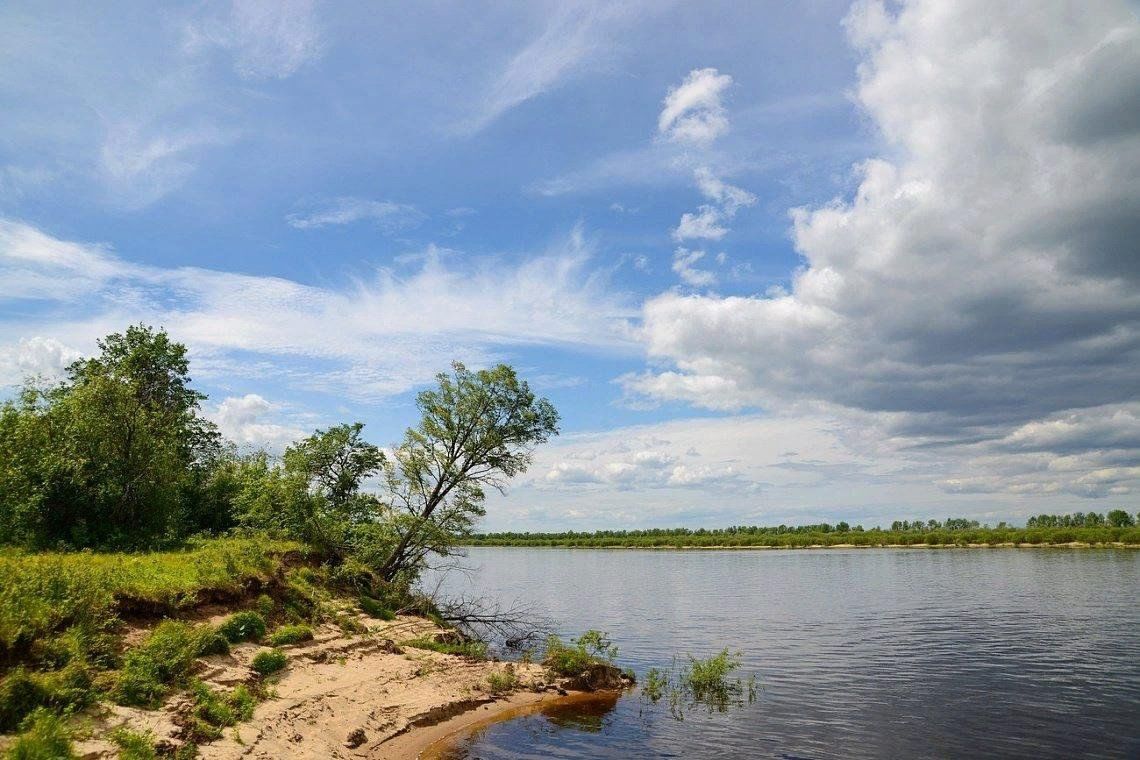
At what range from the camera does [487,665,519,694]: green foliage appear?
27.5 metres

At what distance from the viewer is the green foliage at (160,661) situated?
51.6 ft

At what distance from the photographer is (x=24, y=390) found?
36094 mm

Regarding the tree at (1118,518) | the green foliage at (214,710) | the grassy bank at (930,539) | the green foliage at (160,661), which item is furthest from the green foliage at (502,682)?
the tree at (1118,518)

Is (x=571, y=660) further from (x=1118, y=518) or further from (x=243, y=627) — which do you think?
(x=1118, y=518)

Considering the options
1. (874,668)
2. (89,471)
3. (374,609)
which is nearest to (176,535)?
(89,471)

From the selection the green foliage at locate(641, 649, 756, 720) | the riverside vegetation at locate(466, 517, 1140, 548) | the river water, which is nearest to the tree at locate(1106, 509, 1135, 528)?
the riverside vegetation at locate(466, 517, 1140, 548)

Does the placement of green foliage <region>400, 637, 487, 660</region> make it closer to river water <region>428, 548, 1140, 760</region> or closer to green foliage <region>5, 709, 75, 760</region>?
river water <region>428, 548, 1140, 760</region>

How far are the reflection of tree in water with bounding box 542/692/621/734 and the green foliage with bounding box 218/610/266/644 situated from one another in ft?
36.4

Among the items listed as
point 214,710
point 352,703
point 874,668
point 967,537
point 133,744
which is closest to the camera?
point 133,744

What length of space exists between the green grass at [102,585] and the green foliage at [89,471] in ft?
20.4

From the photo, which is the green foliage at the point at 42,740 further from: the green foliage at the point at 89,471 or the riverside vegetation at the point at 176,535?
the green foliage at the point at 89,471

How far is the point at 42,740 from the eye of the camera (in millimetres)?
12062

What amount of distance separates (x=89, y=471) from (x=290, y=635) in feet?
49.9

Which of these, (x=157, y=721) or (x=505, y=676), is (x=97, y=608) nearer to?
(x=157, y=721)
